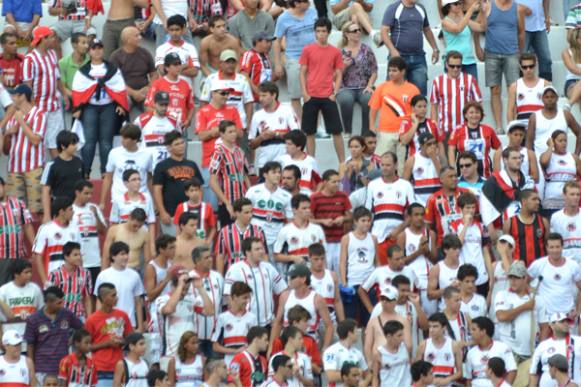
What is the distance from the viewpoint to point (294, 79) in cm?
2447

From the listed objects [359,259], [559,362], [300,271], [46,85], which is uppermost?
[46,85]

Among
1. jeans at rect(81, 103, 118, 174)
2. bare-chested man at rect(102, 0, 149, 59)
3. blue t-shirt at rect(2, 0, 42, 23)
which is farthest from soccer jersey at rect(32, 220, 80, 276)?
blue t-shirt at rect(2, 0, 42, 23)

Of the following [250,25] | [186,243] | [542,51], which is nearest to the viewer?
[186,243]

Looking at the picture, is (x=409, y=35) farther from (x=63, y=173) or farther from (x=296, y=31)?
(x=63, y=173)

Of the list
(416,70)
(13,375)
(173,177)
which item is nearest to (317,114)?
(416,70)

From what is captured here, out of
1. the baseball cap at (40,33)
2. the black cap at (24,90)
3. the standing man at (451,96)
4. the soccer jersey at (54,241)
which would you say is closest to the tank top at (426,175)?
the standing man at (451,96)

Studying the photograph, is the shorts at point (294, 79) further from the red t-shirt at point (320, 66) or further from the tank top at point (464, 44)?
the tank top at point (464, 44)

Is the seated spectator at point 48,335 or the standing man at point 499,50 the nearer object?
the seated spectator at point 48,335

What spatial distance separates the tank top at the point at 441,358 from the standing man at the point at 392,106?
3.28 meters

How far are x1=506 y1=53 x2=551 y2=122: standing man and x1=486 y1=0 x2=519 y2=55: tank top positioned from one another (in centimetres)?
79

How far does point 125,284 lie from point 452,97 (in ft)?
16.5

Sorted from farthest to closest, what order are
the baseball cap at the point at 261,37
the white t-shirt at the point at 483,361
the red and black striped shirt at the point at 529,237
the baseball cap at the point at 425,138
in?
1. the baseball cap at the point at 261,37
2. the baseball cap at the point at 425,138
3. the red and black striped shirt at the point at 529,237
4. the white t-shirt at the point at 483,361

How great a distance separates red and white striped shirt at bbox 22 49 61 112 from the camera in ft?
78.0

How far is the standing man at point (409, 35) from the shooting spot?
24438 millimetres
